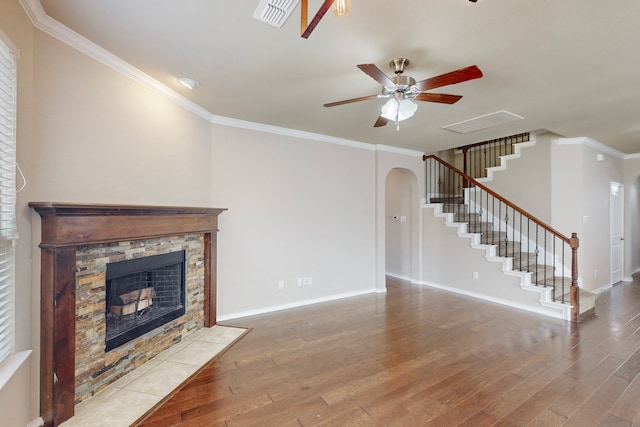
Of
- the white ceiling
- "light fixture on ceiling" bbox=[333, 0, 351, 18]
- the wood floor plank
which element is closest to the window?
the white ceiling

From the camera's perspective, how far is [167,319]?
9.46 ft

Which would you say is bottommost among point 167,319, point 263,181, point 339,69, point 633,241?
point 167,319

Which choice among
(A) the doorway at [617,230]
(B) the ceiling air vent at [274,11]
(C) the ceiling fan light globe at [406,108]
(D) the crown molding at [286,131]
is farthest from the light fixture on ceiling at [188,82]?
(A) the doorway at [617,230]

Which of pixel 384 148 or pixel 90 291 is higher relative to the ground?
pixel 384 148

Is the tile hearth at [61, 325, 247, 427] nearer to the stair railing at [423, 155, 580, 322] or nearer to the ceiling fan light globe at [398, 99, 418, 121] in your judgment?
the ceiling fan light globe at [398, 99, 418, 121]

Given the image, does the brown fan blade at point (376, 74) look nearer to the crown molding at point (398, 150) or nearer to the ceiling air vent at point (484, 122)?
the ceiling air vent at point (484, 122)

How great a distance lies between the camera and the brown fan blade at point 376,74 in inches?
74.7

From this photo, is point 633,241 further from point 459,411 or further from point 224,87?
point 224,87

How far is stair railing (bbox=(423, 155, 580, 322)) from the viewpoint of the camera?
4.05 m

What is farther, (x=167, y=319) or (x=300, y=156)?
(x=300, y=156)

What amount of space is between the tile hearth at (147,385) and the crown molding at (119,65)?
253 centimetres

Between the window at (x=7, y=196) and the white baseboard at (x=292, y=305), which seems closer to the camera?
the window at (x=7, y=196)

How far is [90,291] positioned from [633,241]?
9.73m

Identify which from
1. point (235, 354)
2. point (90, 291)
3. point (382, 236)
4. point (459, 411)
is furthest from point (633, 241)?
point (90, 291)
